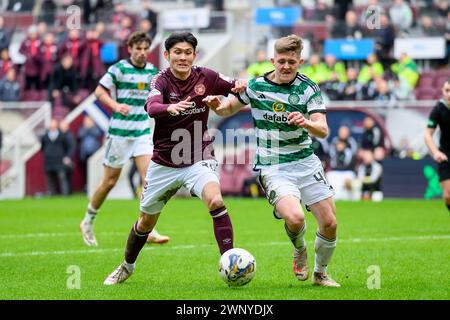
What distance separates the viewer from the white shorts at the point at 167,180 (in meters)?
9.26

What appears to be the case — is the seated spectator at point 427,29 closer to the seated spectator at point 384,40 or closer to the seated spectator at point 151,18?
the seated spectator at point 384,40

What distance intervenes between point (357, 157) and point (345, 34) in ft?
14.7

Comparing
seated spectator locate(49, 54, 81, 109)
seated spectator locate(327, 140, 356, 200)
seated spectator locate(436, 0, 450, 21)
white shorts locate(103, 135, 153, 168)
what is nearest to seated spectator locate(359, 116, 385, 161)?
seated spectator locate(327, 140, 356, 200)

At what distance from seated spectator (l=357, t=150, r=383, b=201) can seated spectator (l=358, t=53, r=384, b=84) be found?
234 cm

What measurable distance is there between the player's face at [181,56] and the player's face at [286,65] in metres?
0.79

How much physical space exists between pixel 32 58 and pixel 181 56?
21216mm

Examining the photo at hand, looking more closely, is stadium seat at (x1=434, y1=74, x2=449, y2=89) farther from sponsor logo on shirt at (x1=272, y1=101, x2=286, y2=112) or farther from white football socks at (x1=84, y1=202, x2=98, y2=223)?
sponsor logo on shirt at (x1=272, y1=101, x2=286, y2=112)

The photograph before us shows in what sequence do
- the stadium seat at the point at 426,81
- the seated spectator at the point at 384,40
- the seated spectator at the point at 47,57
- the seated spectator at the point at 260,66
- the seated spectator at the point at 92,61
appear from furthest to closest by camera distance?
1. the seated spectator at the point at 47,57
2. the seated spectator at the point at 92,61
3. the seated spectator at the point at 384,40
4. the seated spectator at the point at 260,66
5. the stadium seat at the point at 426,81

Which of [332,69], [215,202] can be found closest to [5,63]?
[332,69]

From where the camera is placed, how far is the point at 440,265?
1070 cm

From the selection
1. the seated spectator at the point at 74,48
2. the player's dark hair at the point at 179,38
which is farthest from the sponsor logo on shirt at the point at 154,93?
the seated spectator at the point at 74,48

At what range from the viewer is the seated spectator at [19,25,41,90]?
29.7m

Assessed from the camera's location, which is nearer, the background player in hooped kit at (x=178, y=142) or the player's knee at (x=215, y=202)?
the player's knee at (x=215, y=202)
